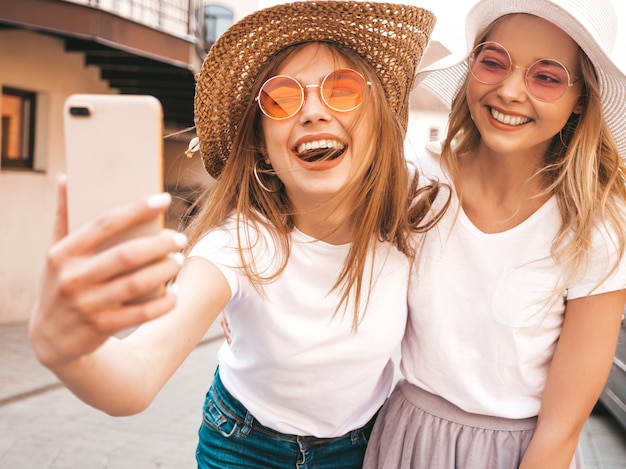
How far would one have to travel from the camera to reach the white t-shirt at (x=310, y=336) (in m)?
2.06

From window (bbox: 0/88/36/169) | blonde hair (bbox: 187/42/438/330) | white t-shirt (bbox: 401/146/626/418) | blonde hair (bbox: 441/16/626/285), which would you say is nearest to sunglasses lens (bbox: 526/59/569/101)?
blonde hair (bbox: 441/16/626/285)

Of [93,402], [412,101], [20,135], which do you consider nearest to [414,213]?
[412,101]

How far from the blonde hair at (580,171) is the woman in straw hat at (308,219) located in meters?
0.22

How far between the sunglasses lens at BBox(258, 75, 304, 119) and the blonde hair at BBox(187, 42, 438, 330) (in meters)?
0.09

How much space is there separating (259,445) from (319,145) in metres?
0.95

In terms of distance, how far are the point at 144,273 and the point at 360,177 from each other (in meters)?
1.19

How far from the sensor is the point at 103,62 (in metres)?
10.1

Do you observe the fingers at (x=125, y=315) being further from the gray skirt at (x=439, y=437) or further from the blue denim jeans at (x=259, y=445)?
the gray skirt at (x=439, y=437)

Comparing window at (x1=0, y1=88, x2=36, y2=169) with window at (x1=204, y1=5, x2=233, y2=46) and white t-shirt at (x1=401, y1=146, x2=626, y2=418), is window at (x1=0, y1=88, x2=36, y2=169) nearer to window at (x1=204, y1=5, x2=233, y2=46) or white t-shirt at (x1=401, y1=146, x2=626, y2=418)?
white t-shirt at (x1=401, y1=146, x2=626, y2=418)

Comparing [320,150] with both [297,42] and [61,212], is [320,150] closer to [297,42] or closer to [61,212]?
[297,42]

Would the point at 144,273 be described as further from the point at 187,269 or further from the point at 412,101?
the point at 412,101

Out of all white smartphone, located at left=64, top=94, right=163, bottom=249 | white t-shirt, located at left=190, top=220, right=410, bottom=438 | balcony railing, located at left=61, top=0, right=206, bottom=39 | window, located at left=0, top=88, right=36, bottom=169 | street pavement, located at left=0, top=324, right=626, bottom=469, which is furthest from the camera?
balcony railing, located at left=61, top=0, right=206, bottom=39

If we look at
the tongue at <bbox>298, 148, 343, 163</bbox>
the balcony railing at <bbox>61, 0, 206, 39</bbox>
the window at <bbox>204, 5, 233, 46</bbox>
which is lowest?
the tongue at <bbox>298, 148, 343, 163</bbox>

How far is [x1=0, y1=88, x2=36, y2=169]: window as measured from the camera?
8933mm
